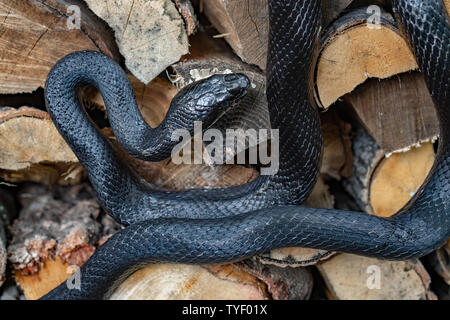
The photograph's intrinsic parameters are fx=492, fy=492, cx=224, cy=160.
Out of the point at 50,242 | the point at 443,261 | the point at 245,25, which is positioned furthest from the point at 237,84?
the point at 443,261

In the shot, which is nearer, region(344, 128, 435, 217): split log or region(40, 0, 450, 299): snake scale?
region(40, 0, 450, 299): snake scale

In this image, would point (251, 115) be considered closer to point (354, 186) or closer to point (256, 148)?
point (256, 148)

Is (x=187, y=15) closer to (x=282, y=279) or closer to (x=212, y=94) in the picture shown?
(x=212, y=94)

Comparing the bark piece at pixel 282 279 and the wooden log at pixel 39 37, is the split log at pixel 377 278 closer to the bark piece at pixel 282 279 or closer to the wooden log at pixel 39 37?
the bark piece at pixel 282 279

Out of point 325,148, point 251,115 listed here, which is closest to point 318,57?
point 251,115

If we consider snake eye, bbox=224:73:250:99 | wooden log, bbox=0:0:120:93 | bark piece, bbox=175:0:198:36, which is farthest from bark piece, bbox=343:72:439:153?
wooden log, bbox=0:0:120:93

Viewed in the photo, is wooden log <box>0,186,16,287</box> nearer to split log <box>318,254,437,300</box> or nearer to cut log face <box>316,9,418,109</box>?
split log <box>318,254,437,300</box>

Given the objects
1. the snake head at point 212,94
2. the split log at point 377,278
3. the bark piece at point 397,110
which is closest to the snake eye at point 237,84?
the snake head at point 212,94
